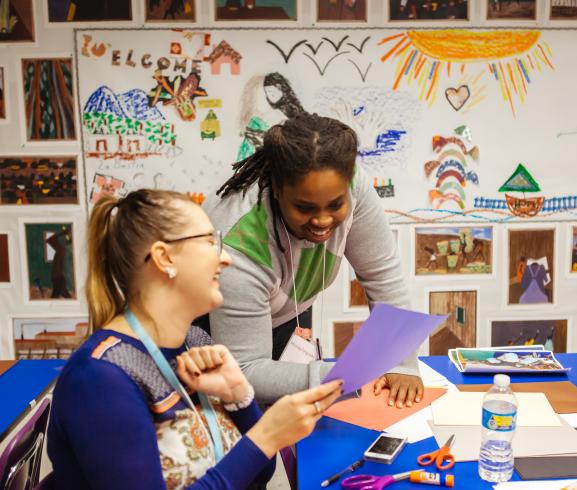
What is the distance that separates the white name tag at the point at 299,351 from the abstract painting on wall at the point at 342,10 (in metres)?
1.82

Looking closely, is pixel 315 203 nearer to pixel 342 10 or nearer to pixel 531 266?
pixel 342 10

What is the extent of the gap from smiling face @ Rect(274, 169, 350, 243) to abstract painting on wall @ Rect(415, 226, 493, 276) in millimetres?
1640

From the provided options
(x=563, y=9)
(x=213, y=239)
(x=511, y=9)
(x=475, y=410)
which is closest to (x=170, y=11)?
(x=511, y=9)

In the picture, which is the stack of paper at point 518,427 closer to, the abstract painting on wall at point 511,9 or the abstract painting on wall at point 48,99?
the abstract painting on wall at point 511,9

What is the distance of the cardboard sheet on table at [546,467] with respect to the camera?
108 cm

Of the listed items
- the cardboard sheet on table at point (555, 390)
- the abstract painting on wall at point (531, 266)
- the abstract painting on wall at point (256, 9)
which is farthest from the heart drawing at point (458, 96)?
the cardboard sheet on table at point (555, 390)

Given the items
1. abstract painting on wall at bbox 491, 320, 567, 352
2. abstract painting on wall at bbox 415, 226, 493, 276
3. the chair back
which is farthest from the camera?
abstract painting on wall at bbox 491, 320, 567, 352

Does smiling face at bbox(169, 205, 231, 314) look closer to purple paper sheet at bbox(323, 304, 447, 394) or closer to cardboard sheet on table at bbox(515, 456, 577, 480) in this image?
purple paper sheet at bbox(323, 304, 447, 394)

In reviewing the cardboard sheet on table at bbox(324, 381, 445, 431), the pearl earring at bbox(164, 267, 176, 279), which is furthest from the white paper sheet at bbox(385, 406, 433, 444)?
the pearl earring at bbox(164, 267, 176, 279)

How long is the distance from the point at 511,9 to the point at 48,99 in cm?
225

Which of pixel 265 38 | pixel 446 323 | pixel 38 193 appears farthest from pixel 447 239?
pixel 38 193

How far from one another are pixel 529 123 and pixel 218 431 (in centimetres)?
243

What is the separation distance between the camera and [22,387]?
1681mm

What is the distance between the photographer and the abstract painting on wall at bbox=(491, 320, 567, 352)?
3.01m
